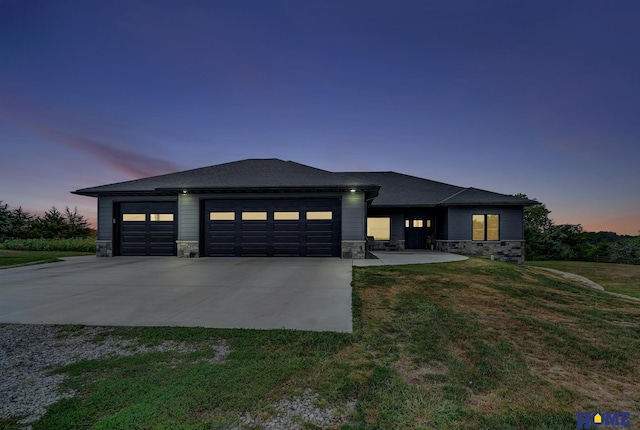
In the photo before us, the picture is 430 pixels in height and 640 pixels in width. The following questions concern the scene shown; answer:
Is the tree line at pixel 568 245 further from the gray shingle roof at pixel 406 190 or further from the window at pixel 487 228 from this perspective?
the gray shingle roof at pixel 406 190

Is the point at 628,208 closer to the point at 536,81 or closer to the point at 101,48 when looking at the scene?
the point at 536,81

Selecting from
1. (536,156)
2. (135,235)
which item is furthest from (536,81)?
(135,235)

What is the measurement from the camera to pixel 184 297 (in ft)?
20.0

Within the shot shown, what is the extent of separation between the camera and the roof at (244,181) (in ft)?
40.8

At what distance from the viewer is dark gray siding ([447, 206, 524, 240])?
15906 millimetres

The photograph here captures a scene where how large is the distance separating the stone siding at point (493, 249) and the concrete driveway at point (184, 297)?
9.42m

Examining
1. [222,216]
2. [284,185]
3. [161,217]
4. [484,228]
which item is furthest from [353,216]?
[161,217]

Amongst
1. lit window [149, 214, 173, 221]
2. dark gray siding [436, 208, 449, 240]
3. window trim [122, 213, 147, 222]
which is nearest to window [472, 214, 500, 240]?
dark gray siding [436, 208, 449, 240]

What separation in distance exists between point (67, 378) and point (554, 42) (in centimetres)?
1812

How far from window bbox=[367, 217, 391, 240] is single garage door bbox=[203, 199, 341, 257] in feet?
18.7

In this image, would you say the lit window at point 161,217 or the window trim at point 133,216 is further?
the window trim at point 133,216

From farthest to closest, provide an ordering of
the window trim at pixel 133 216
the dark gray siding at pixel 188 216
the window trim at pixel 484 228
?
the window trim at pixel 484 228
the window trim at pixel 133 216
the dark gray siding at pixel 188 216

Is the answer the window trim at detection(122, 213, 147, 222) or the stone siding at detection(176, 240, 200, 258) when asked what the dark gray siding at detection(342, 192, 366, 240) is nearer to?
the stone siding at detection(176, 240, 200, 258)

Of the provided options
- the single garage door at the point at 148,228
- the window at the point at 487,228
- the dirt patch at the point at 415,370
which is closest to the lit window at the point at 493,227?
the window at the point at 487,228
